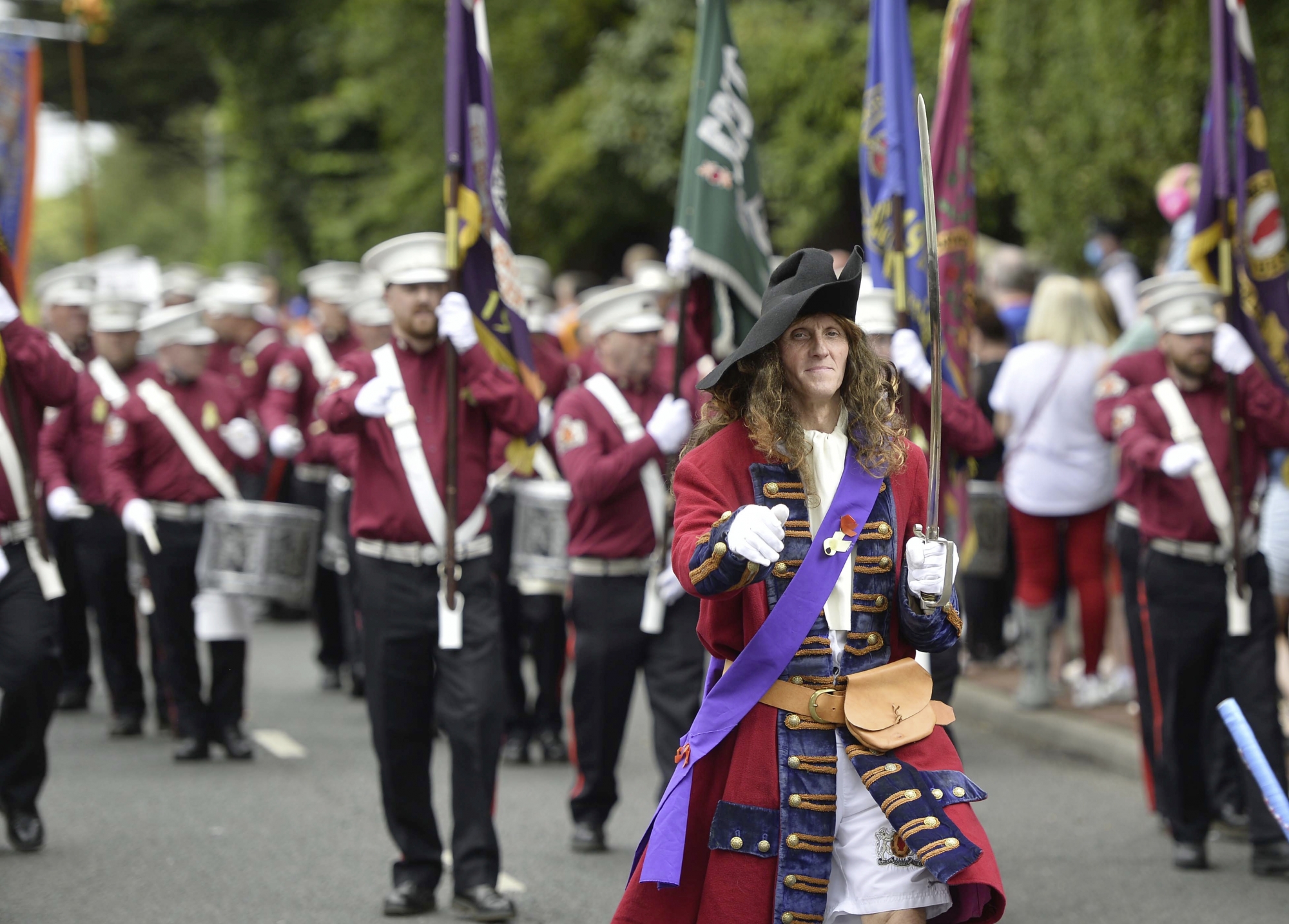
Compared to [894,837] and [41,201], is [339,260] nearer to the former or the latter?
[894,837]

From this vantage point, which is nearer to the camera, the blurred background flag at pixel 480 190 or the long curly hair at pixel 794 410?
the long curly hair at pixel 794 410

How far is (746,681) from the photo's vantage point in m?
3.95

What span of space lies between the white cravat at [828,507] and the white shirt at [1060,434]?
18.6ft

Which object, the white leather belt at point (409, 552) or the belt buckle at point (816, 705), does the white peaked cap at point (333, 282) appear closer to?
the white leather belt at point (409, 552)

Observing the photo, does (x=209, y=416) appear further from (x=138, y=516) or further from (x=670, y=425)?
(x=670, y=425)

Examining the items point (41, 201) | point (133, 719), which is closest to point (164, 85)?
point (133, 719)

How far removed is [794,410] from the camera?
13.3 ft

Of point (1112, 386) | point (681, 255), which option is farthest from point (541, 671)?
point (1112, 386)

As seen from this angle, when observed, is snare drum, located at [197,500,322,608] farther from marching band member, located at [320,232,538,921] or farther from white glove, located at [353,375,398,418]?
white glove, located at [353,375,398,418]

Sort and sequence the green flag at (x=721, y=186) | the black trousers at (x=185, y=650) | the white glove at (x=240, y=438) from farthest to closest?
the white glove at (x=240, y=438) → the black trousers at (x=185, y=650) → the green flag at (x=721, y=186)

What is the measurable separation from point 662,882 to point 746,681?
483 millimetres

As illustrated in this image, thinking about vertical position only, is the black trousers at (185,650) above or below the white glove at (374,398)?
below

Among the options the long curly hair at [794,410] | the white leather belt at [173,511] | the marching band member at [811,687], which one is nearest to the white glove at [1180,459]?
the long curly hair at [794,410]

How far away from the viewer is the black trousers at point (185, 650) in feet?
29.5
